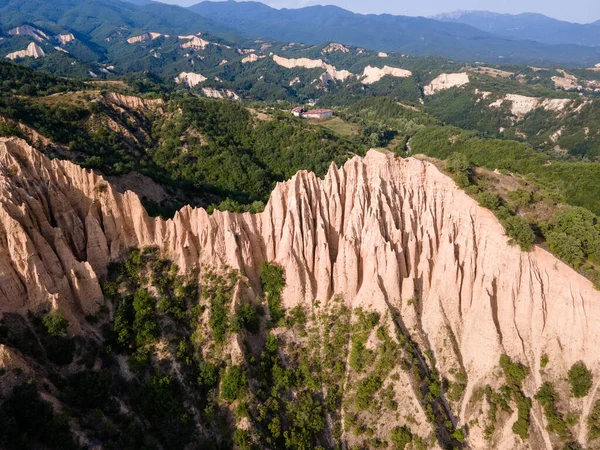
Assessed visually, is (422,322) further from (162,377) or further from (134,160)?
(134,160)

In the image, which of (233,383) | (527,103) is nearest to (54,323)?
(233,383)

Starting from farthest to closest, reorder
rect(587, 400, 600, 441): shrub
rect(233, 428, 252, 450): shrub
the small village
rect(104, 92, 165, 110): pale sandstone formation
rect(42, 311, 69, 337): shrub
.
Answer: the small village
rect(104, 92, 165, 110): pale sandstone formation
rect(42, 311, 69, 337): shrub
rect(587, 400, 600, 441): shrub
rect(233, 428, 252, 450): shrub

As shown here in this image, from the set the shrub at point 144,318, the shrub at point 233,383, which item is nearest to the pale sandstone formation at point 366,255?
the shrub at point 144,318

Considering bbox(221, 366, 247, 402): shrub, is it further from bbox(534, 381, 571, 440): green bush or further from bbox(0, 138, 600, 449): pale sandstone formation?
bbox(534, 381, 571, 440): green bush

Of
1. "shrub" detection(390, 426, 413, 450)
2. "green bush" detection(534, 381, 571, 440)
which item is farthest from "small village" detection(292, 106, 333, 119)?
"shrub" detection(390, 426, 413, 450)

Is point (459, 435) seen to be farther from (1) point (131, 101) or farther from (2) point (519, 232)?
(1) point (131, 101)
